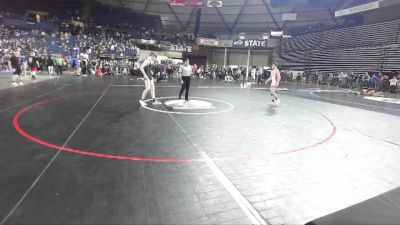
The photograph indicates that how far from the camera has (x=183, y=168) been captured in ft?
12.1

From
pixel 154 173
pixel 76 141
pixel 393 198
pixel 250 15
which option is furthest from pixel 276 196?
pixel 250 15

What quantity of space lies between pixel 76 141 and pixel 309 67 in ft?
99.3

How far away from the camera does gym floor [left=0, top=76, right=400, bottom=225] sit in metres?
2.61

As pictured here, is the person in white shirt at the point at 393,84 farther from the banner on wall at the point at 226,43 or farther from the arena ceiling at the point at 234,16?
the banner on wall at the point at 226,43

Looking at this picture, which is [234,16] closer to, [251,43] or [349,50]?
[251,43]

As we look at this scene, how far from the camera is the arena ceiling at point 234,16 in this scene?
36188 millimetres

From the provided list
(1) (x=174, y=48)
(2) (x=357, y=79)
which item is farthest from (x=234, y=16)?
(2) (x=357, y=79)

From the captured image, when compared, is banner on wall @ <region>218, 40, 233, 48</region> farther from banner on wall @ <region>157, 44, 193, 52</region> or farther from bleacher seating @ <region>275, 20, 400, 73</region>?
bleacher seating @ <region>275, 20, 400, 73</region>

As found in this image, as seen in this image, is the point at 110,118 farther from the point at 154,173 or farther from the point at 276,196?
the point at 276,196

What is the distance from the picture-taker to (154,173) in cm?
345

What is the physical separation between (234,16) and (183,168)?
41.0 meters

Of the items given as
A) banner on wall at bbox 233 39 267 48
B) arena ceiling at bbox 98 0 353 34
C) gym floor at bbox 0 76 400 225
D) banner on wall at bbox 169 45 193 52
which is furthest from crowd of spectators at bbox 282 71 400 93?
gym floor at bbox 0 76 400 225

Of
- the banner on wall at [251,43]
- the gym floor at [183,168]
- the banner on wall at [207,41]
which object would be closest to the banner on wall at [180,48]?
the banner on wall at [207,41]

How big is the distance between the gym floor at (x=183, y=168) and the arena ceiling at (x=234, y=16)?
3311 cm
